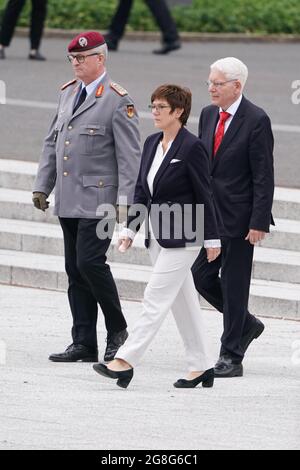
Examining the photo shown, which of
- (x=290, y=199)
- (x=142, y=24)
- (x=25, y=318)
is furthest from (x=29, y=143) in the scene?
(x=142, y=24)

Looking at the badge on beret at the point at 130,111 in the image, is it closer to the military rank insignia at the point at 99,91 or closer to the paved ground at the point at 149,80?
the military rank insignia at the point at 99,91

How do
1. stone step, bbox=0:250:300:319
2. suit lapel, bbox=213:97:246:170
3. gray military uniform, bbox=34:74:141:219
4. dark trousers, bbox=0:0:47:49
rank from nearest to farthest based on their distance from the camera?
suit lapel, bbox=213:97:246:170 < gray military uniform, bbox=34:74:141:219 < stone step, bbox=0:250:300:319 < dark trousers, bbox=0:0:47:49

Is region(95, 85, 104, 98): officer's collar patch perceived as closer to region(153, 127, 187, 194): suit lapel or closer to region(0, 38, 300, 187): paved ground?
region(153, 127, 187, 194): suit lapel

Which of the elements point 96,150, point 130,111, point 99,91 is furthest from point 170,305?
point 99,91

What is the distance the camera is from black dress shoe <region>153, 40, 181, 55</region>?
61.0ft

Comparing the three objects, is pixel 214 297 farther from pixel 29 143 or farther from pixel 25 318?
pixel 29 143

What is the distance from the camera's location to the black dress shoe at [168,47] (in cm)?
1859

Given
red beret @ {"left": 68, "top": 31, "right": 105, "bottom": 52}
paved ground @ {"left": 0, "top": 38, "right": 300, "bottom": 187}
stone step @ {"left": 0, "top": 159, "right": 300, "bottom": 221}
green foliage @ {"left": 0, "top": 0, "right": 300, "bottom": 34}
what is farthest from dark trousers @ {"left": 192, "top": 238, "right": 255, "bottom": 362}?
green foliage @ {"left": 0, "top": 0, "right": 300, "bottom": 34}

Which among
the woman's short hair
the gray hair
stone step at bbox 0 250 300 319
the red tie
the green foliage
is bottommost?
the green foliage

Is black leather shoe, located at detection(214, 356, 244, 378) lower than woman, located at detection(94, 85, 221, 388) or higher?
lower

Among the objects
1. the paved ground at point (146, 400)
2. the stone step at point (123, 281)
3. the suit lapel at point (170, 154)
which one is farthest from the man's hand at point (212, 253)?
the stone step at point (123, 281)

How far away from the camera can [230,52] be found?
1908cm

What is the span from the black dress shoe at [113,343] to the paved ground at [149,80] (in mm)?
3420

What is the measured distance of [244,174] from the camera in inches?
320
